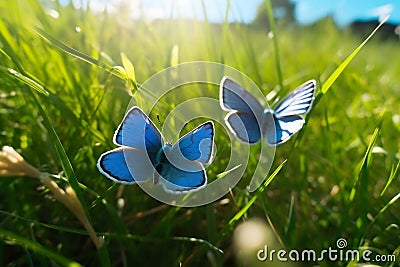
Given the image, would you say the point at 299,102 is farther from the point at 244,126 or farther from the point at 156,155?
the point at 156,155

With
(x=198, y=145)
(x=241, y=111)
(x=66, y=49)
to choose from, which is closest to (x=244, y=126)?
(x=241, y=111)

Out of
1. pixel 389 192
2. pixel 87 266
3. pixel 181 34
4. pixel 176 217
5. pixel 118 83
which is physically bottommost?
pixel 87 266

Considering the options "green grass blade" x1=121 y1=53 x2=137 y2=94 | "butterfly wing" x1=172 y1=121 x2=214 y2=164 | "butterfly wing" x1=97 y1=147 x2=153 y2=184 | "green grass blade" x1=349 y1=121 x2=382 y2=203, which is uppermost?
"green grass blade" x1=121 y1=53 x2=137 y2=94

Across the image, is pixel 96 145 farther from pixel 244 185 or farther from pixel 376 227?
pixel 376 227

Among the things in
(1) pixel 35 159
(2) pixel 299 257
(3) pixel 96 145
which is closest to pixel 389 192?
(2) pixel 299 257

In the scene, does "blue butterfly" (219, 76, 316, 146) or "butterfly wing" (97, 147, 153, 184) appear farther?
"blue butterfly" (219, 76, 316, 146)

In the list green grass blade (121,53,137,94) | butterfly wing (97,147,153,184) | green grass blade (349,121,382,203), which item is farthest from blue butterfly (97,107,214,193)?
green grass blade (349,121,382,203)

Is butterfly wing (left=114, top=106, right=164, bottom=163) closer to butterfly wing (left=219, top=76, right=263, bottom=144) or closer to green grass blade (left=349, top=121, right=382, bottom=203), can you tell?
butterfly wing (left=219, top=76, right=263, bottom=144)
